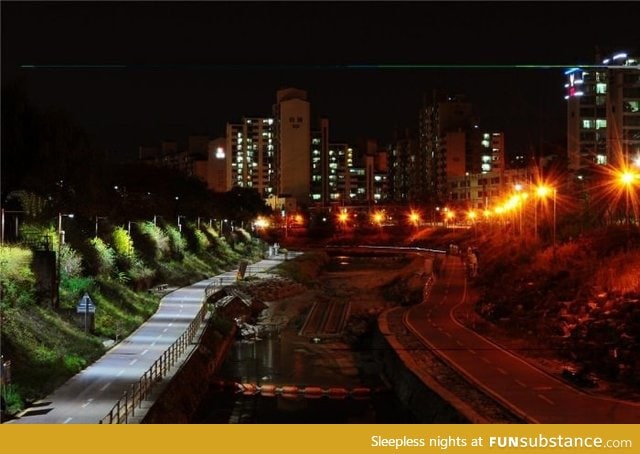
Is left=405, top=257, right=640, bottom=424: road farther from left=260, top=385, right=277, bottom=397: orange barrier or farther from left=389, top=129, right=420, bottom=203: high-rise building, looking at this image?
left=389, top=129, right=420, bottom=203: high-rise building

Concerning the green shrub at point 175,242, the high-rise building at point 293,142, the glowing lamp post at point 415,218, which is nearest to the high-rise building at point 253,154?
the high-rise building at point 293,142

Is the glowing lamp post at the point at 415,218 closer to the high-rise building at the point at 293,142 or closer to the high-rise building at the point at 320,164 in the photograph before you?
the high-rise building at the point at 293,142

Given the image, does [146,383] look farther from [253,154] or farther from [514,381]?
[253,154]

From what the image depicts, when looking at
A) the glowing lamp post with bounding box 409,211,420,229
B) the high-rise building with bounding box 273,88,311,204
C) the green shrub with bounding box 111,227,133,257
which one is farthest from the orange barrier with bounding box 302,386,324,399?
the high-rise building with bounding box 273,88,311,204

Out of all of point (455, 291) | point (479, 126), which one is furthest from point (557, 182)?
point (479, 126)

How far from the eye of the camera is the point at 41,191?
35812 mm

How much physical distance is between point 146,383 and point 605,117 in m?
84.7

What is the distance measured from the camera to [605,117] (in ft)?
317

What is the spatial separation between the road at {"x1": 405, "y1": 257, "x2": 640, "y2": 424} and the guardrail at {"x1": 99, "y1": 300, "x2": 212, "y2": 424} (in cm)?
Result: 873

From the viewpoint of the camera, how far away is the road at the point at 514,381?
20250 mm

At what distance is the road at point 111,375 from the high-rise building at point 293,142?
120568mm

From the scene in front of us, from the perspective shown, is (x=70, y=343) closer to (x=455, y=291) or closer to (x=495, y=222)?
(x=455, y=291)

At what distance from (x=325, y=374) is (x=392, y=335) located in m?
5.02

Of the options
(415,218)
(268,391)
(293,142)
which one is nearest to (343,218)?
(415,218)
